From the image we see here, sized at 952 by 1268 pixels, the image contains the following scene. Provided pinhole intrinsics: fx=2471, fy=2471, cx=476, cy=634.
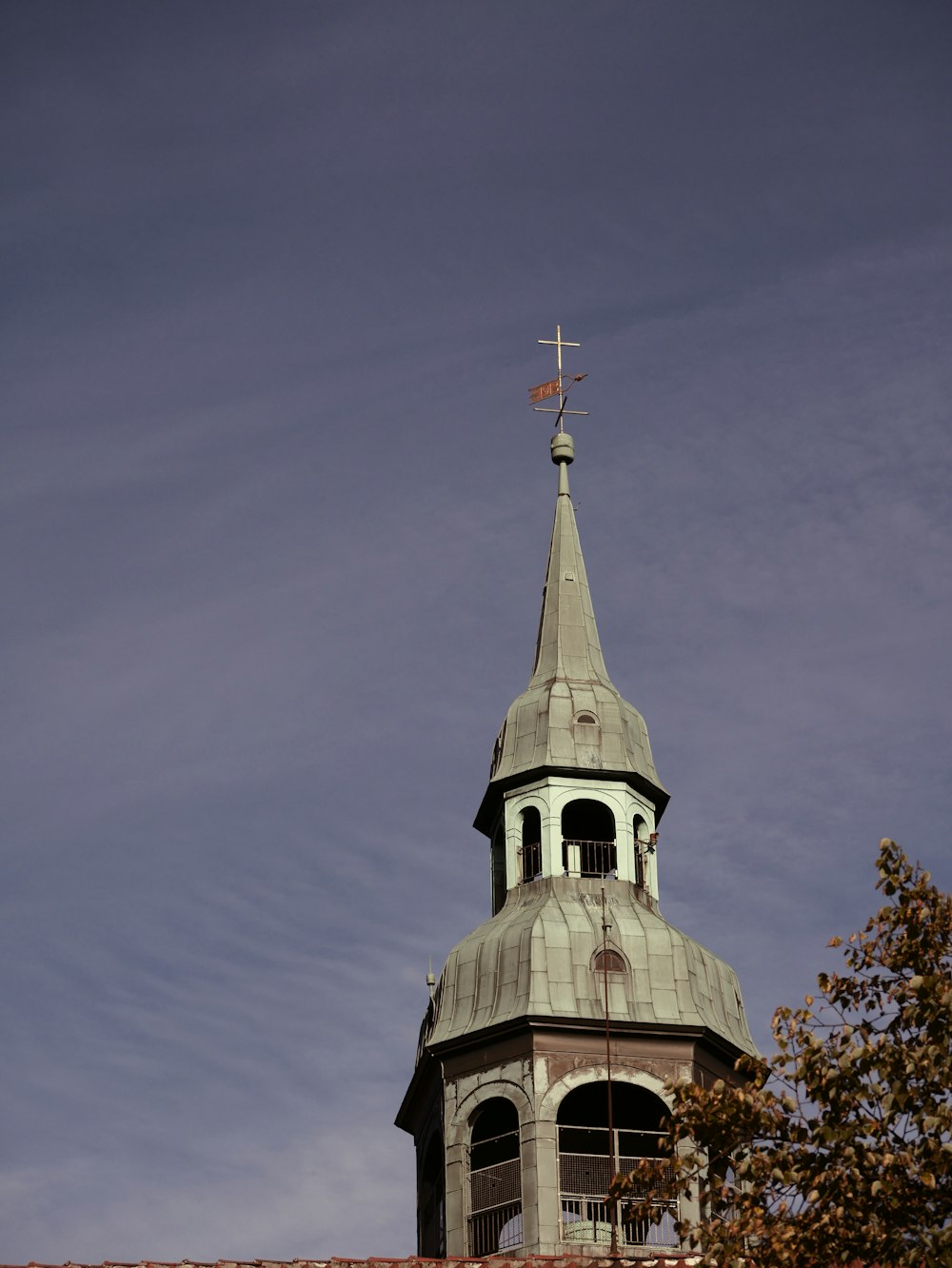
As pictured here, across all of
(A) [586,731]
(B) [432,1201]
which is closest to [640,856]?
(A) [586,731]

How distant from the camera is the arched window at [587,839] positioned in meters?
46.1

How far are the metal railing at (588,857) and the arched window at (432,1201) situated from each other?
221 inches

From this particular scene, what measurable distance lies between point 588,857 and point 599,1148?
565cm

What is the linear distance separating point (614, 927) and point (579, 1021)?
220 centimetres

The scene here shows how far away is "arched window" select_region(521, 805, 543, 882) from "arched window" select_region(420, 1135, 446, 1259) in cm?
538

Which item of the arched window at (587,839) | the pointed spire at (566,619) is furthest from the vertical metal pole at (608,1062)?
the pointed spire at (566,619)

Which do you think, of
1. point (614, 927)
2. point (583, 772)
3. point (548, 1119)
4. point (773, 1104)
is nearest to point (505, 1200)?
point (548, 1119)

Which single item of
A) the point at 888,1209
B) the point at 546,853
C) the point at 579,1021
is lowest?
the point at 888,1209

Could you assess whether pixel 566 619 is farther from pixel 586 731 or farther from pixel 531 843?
pixel 531 843

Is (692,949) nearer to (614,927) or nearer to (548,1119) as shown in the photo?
(614,927)

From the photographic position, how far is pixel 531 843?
46719 millimetres

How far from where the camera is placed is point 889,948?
2988 cm

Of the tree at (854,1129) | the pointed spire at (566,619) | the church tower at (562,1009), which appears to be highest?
the pointed spire at (566,619)

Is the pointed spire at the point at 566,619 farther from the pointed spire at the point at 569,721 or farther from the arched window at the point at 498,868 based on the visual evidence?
the arched window at the point at 498,868
